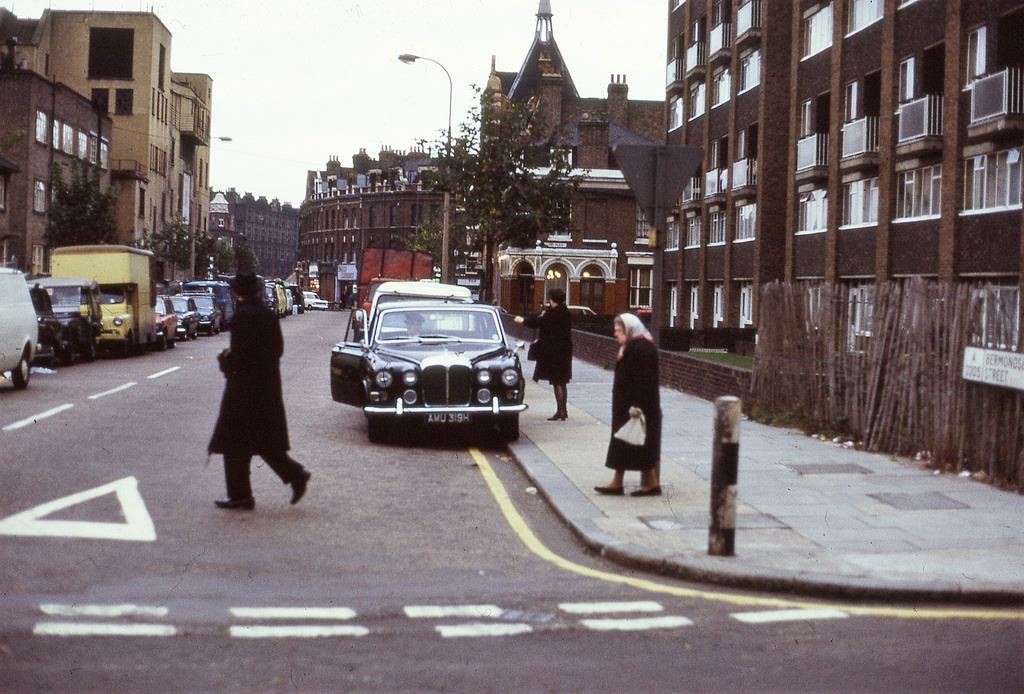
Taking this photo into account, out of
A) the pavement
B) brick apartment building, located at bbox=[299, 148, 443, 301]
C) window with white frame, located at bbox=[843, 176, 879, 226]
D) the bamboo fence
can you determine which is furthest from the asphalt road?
brick apartment building, located at bbox=[299, 148, 443, 301]

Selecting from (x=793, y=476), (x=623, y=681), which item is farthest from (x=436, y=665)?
(x=793, y=476)

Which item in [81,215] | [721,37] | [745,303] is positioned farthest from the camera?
[81,215]

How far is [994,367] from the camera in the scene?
11750 mm

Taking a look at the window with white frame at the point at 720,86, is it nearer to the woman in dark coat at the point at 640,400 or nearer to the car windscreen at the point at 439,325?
the car windscreen at the point at 439,325

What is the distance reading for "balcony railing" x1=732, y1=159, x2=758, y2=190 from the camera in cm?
4753

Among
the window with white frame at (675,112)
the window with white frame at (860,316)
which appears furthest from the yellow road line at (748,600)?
the window with white frame at (675,112)

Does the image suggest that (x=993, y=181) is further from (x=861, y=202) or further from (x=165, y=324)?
(x=165, y=324)

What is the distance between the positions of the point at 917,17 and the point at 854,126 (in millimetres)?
4186

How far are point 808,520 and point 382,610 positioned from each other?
4126mm

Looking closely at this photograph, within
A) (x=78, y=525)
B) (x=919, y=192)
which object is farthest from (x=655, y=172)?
(x=919, y=192)

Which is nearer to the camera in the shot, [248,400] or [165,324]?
[248,400]

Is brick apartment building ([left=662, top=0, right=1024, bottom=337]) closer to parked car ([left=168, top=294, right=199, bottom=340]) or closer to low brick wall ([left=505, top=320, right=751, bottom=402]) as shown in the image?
low brick wall ([left=505, top=320, right=751, bottom=402])

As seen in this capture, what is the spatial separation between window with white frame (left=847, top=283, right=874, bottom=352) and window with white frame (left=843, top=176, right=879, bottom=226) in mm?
20983

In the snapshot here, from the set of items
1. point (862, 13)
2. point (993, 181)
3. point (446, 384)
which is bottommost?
point (446, 384)
